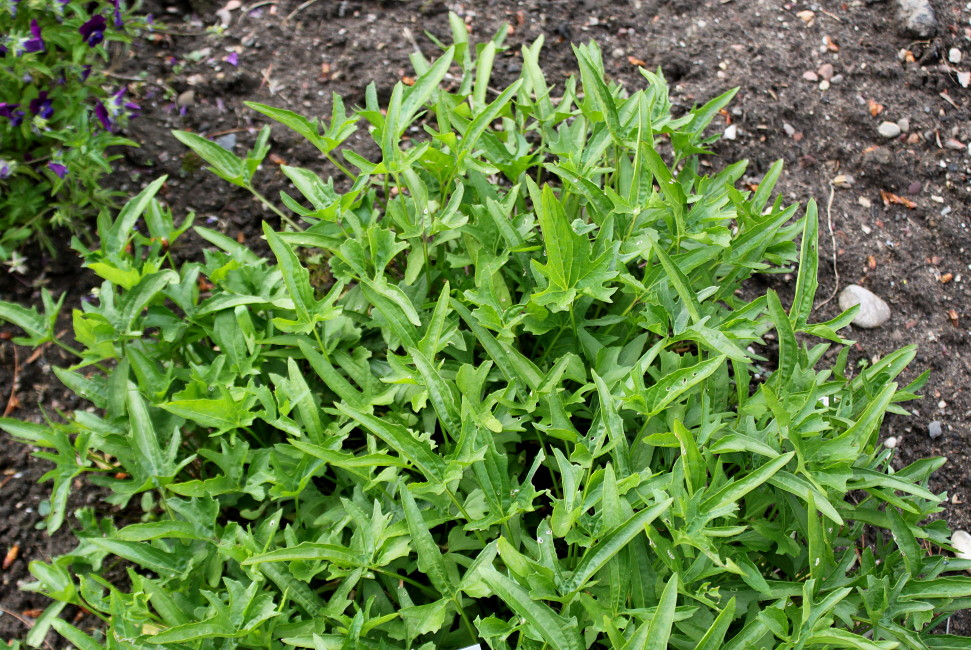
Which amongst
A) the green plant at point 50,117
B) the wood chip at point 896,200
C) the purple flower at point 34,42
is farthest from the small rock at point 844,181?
the purple flower at point 34,42

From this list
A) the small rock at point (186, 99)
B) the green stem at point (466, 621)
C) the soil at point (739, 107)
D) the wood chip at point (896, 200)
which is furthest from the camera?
the small rock at point (186, 99)

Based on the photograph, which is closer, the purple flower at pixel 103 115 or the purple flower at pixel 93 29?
the purple flower at pixel 93 29

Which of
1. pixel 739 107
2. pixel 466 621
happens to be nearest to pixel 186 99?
pixel 739 107

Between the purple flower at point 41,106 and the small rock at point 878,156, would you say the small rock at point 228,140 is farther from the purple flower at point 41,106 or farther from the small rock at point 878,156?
the small rock at point 878,156

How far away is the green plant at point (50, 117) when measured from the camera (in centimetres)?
237

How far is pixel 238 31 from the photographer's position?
3.27 meters

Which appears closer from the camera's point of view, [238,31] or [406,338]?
[406,338]

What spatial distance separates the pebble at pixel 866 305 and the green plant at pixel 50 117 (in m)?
2.41

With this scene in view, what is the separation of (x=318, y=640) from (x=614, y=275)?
952 millimetres

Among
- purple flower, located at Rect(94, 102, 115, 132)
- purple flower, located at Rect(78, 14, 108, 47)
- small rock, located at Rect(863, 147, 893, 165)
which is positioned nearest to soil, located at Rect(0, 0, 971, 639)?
small rock, located at Rect(863, 147, 893, 165)

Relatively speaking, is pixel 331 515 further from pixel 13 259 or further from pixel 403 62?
pixel 403 62

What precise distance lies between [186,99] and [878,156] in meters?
2.65

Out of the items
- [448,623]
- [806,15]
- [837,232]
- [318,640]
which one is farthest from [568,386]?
[806,15]

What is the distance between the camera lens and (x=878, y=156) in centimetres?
294
